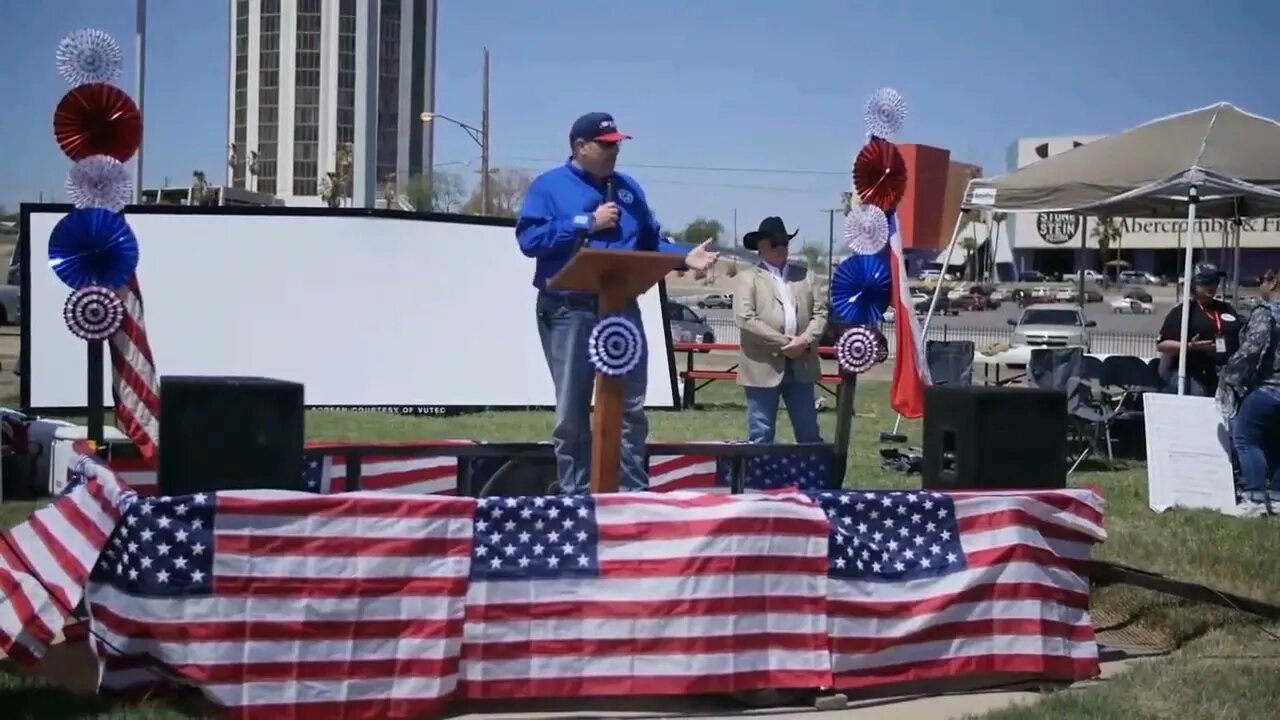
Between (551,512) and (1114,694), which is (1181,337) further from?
(551,512)

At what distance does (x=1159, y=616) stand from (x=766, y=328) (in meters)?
2.80


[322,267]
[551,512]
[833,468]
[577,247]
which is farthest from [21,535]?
[322,267]

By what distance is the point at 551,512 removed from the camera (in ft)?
15.0

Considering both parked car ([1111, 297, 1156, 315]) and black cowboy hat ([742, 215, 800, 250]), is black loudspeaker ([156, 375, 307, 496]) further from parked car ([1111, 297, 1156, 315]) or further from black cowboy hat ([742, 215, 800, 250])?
parked car ([1111, 297, 1156, 315])

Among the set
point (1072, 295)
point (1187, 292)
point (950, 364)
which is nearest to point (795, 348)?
point (1187, 292)

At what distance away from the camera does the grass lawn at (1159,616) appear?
4.59m

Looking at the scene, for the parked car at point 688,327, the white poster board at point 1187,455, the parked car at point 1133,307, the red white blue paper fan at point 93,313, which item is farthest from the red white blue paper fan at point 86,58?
the parked car at point 1133,307

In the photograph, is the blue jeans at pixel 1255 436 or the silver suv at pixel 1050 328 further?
the silver suv at pixel 1050 328

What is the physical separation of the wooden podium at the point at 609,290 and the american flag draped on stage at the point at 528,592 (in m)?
0.51

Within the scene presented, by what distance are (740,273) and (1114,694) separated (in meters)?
3.98

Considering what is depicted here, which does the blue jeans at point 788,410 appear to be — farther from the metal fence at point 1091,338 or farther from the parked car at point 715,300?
the parked car at point 715,300

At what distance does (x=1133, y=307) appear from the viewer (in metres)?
60.4

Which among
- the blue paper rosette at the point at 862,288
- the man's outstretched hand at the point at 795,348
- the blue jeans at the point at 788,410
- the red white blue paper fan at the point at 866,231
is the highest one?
the red white blue paper fan at the point at 866,231

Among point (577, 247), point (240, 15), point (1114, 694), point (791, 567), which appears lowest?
point (1114, 694)
